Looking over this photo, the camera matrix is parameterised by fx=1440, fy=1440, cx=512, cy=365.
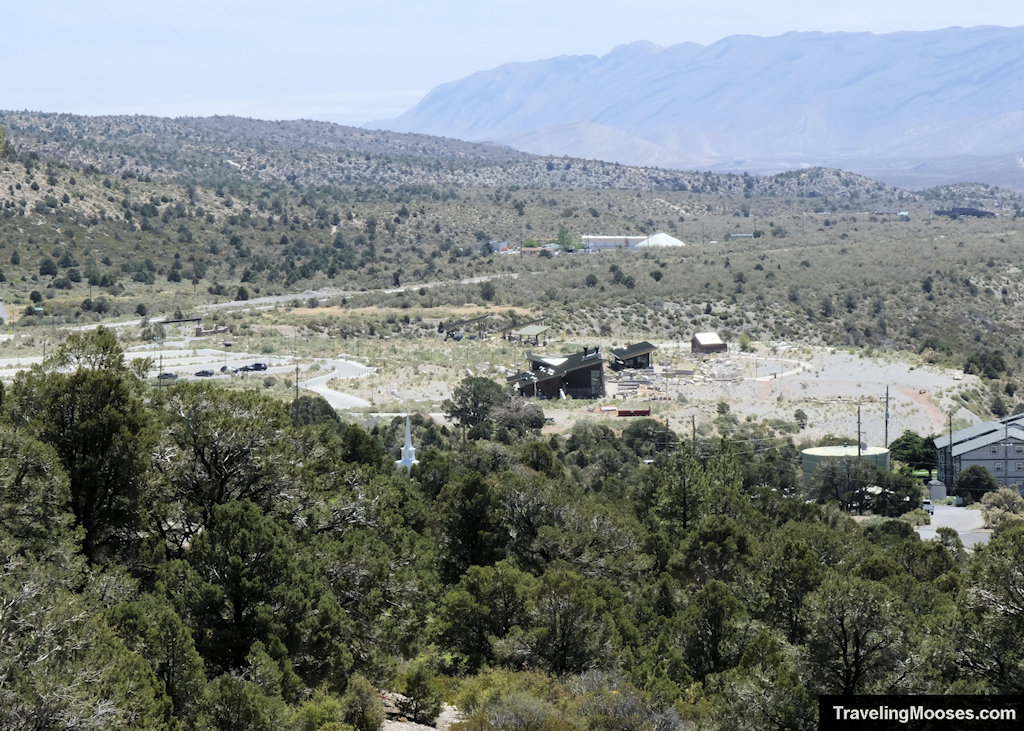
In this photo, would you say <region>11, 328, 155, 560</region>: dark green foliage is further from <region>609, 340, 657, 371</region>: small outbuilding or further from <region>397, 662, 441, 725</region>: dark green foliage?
<region>609, 340, 657, 371</region>: small outbuilding

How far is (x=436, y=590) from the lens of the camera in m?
24.7

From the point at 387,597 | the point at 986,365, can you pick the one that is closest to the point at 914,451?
the point at 986,365

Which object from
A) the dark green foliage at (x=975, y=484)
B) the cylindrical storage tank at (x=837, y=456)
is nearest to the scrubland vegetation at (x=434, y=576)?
the cylindrical storage tank at (x=837, y=456)

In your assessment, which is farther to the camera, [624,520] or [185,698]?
[624,520]

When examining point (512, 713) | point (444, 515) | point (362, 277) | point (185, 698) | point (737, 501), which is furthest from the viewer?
point (362, 277)

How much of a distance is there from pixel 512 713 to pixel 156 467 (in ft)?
23.3

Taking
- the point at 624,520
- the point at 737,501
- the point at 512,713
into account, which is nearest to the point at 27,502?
the point at 512,713

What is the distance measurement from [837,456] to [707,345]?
101 feet

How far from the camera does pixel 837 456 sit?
162ft

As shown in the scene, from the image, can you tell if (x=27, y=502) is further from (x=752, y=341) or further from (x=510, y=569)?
(x=752, y=341)

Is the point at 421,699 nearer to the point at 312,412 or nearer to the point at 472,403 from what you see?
the point at 312,412

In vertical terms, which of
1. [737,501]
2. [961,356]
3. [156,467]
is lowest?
[961,356]

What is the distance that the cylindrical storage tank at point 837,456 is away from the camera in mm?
48938

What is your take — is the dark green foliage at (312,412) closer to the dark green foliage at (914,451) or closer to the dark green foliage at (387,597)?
the dark green foliage at (387,597)
